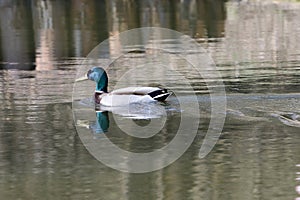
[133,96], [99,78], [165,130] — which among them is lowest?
[165,130]

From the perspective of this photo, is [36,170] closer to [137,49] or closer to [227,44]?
[137,49]

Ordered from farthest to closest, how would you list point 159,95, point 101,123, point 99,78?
point 99,78 → point 159,95 → point 101,123

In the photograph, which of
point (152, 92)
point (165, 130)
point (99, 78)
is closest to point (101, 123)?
point (165, 130)

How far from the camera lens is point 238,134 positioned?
988 cm

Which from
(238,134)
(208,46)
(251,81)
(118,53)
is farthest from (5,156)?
(208,46)

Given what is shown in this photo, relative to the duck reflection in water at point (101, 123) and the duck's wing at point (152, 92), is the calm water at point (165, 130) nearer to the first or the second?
the duck reflection in water at point (101, 123)

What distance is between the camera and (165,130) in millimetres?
10359

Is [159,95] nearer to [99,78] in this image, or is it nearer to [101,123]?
[101,123]

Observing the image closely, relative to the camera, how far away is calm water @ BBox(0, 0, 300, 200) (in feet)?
25.3

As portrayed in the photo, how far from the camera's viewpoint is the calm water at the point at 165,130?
7.71 meters

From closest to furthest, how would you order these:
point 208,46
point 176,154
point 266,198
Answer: point 266,198 → point 176,154 → point 208,46

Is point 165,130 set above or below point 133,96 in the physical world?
below

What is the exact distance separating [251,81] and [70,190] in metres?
6.86

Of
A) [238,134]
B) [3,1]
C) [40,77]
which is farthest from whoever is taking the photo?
[3,1]
